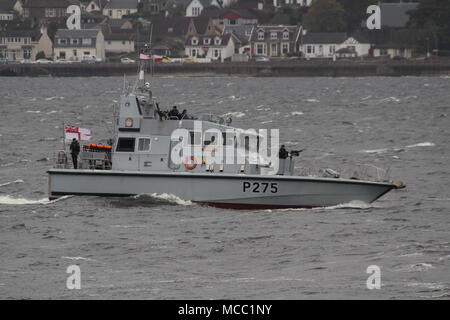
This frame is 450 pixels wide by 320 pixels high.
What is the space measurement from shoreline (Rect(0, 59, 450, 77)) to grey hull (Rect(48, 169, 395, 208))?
141 meters

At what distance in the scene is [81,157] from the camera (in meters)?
37.8

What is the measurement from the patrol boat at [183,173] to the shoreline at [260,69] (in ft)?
462

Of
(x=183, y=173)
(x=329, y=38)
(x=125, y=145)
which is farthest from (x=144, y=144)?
(x=329, y=38)

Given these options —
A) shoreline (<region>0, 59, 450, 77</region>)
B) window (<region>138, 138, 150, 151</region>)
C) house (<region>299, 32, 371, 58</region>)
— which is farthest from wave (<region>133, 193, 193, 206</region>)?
house (<region>299, 32, 371, 58</region>)

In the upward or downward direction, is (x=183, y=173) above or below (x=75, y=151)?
below

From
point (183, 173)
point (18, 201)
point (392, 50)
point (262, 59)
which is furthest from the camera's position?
point (262, 59)

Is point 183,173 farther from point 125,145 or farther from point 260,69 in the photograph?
point 260,69

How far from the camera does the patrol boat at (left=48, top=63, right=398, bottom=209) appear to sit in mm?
36219

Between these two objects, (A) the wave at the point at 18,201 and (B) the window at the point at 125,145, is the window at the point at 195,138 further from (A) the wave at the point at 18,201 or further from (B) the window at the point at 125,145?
(A) the wave at the point at 18,201

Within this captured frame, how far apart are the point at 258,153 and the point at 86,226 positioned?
702cm

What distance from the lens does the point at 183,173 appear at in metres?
36.5

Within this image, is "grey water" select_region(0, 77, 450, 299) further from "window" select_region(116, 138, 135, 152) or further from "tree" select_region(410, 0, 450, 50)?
"tree" select_region(410, 0, 450, 50)

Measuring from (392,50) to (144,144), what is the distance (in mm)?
159030

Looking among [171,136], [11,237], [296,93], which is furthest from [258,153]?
[296,93]
